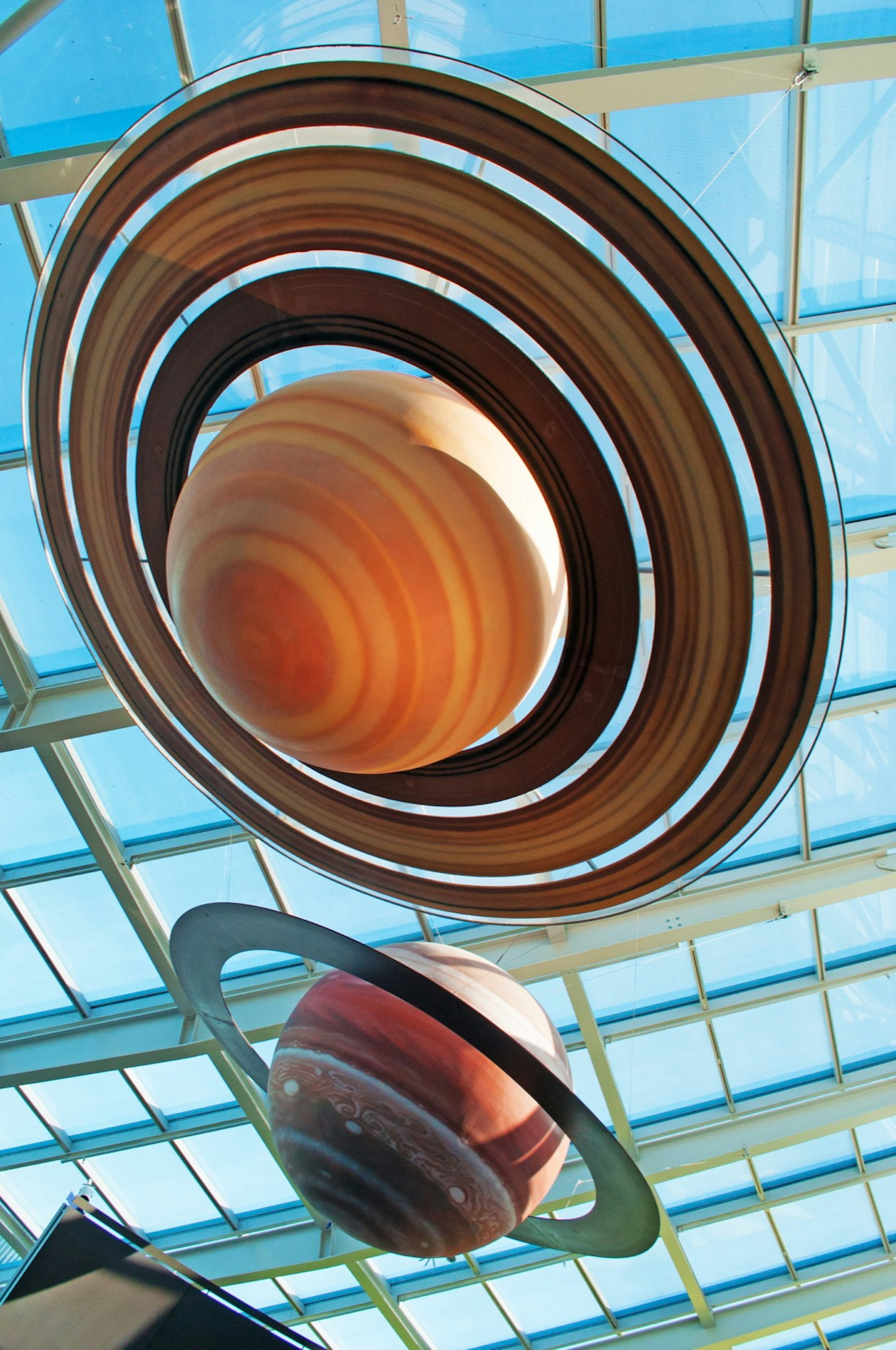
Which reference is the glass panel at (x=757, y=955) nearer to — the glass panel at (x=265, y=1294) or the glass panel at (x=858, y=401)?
the glass panel at (x=858, y=401)

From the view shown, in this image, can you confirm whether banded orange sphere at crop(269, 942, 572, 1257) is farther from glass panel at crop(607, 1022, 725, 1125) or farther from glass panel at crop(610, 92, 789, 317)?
glass panel at crop(607, 1022, 725, 1125)

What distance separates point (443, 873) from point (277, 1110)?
314cm

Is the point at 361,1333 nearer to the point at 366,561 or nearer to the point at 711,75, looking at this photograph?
the point at 711,75

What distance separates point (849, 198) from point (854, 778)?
11.3 m

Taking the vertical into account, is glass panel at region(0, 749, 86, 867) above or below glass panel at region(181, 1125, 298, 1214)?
above

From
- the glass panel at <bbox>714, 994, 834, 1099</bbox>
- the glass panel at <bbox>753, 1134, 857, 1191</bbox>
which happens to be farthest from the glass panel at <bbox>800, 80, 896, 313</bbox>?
the glass panel at <bbox>753, 1134, 857, 1191</bbox>

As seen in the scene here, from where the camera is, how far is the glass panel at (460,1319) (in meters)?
28.5

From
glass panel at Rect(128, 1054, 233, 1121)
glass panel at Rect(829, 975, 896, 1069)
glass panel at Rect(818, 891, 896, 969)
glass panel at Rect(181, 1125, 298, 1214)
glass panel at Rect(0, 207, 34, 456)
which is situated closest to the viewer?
glass panel at Rect(0, 207, 34, 456)

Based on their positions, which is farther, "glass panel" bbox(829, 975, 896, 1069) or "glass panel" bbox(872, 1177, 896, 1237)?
"glass panel" bbox(872, 1177, 896, 1237)

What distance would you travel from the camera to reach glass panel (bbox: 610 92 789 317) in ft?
40.5

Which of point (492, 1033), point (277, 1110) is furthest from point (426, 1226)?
point (492, 1033)

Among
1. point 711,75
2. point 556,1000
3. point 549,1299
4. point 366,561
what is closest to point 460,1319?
point 549,1299

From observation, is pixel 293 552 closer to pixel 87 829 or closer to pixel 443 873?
pixel 443 873

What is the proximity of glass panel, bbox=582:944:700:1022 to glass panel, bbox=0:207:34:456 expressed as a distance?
15132 mm
